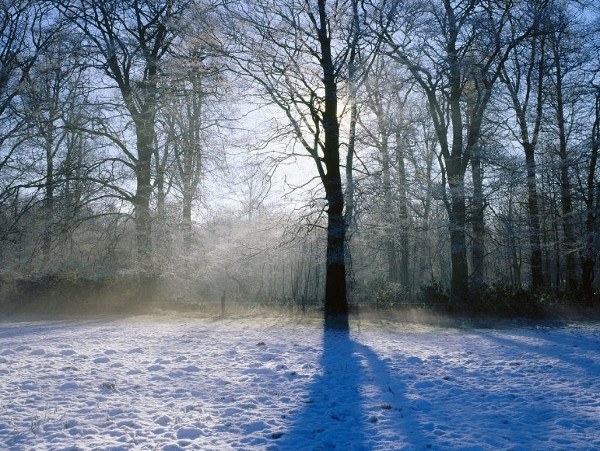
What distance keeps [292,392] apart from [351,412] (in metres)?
1.05

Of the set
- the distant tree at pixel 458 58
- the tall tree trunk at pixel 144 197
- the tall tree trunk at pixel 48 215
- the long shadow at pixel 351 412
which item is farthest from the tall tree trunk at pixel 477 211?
the tall tree trunk at pixel 48 215

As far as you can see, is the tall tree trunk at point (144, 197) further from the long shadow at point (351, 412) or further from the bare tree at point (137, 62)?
the long shadow at point (351, 412)

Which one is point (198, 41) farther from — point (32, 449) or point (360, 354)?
point (32, 449)

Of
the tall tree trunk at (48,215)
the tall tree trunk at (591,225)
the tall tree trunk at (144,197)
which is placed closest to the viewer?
the tall tree trunk at (591,225)

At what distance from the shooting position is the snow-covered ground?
4.72 meters

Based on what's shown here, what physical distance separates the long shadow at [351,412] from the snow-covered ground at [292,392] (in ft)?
0.07

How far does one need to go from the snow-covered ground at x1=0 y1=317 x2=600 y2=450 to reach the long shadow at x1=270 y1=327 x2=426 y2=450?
2 centimetres

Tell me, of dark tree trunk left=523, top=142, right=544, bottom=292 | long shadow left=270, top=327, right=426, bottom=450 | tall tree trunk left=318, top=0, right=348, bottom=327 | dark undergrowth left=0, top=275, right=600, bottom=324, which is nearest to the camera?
long shadow left=270, top=327, right=426, bottom=450

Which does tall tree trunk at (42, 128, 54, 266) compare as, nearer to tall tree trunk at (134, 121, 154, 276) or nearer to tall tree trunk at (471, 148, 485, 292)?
tall tree trunk at (134, 121, 154, 276)

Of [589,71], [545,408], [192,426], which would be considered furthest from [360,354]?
[589,71]

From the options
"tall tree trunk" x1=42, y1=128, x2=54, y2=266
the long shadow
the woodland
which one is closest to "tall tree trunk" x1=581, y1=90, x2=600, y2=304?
the woodland

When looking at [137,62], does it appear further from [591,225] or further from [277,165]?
[591,225]

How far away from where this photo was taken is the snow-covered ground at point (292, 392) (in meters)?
4.72

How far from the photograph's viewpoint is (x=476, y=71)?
17.2 meters
